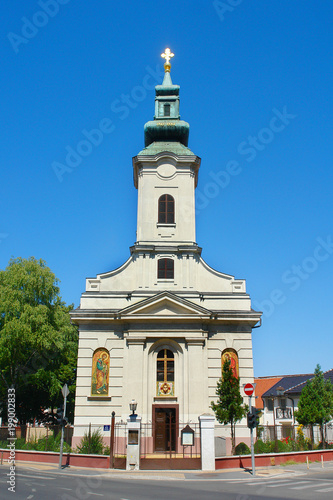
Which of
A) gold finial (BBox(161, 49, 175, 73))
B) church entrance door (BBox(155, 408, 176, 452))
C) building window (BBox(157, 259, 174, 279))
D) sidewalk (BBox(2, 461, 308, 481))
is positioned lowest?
sidewalk (BBox(2, 461, 308, 481))

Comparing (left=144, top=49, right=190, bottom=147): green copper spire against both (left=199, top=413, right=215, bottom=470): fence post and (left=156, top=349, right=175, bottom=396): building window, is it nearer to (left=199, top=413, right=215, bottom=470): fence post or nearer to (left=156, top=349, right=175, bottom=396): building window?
(left=156, top=349, right=175, bottom=396): building window

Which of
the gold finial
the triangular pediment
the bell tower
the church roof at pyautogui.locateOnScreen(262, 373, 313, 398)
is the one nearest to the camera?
the triangular pediment

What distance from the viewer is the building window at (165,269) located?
31.0 metres

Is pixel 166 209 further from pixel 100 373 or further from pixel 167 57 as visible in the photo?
pixel 167 57

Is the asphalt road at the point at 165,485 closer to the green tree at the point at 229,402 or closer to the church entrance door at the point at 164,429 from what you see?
the green tree at the point at 229,402

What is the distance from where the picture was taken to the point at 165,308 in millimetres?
29047

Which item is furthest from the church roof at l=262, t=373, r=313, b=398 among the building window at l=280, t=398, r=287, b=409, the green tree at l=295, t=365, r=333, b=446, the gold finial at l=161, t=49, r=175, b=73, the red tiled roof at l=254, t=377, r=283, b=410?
the gold finial at l=161, t=49, r=175, b=73

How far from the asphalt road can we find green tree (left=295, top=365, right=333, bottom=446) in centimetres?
768

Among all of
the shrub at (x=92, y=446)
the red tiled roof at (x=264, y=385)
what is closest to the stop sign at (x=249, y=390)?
the shrub at (x=92, y=446)

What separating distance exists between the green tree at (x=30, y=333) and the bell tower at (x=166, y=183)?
942cm

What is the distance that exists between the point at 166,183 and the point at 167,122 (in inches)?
201

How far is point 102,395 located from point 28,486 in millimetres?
13307

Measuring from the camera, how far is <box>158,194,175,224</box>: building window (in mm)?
32656

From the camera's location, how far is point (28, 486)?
15.2 meters
